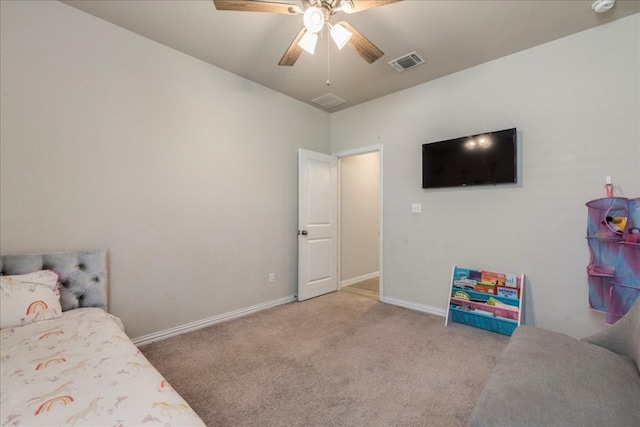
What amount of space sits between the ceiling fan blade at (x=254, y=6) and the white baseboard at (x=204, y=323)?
2.71 m

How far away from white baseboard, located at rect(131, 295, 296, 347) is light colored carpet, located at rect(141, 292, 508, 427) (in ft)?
0.26

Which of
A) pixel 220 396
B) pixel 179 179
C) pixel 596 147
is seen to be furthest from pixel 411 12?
pixel 220 396

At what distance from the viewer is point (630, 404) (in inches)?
40.8

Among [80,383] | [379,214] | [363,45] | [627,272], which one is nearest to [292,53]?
[363,45]

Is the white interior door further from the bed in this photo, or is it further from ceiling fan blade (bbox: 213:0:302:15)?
the bed

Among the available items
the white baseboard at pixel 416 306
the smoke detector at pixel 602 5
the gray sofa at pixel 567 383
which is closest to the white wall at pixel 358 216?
the white baseboard at pixel 416 306

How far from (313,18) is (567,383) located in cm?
228

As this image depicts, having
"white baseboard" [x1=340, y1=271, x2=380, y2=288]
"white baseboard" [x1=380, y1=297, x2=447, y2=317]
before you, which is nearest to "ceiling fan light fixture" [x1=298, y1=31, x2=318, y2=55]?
"white baseboard" [x1=380, y1=297, x2=447, y2=317]

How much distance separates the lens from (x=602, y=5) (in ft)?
6.75

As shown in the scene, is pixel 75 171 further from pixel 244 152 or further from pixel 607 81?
pixel 607 81

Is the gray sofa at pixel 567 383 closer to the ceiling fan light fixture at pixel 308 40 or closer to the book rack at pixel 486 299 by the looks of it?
the book rack at pixel 486 299

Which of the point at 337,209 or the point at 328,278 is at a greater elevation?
the point at 337,209

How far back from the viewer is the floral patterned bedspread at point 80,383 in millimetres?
910

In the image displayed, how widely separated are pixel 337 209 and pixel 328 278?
1.06m
